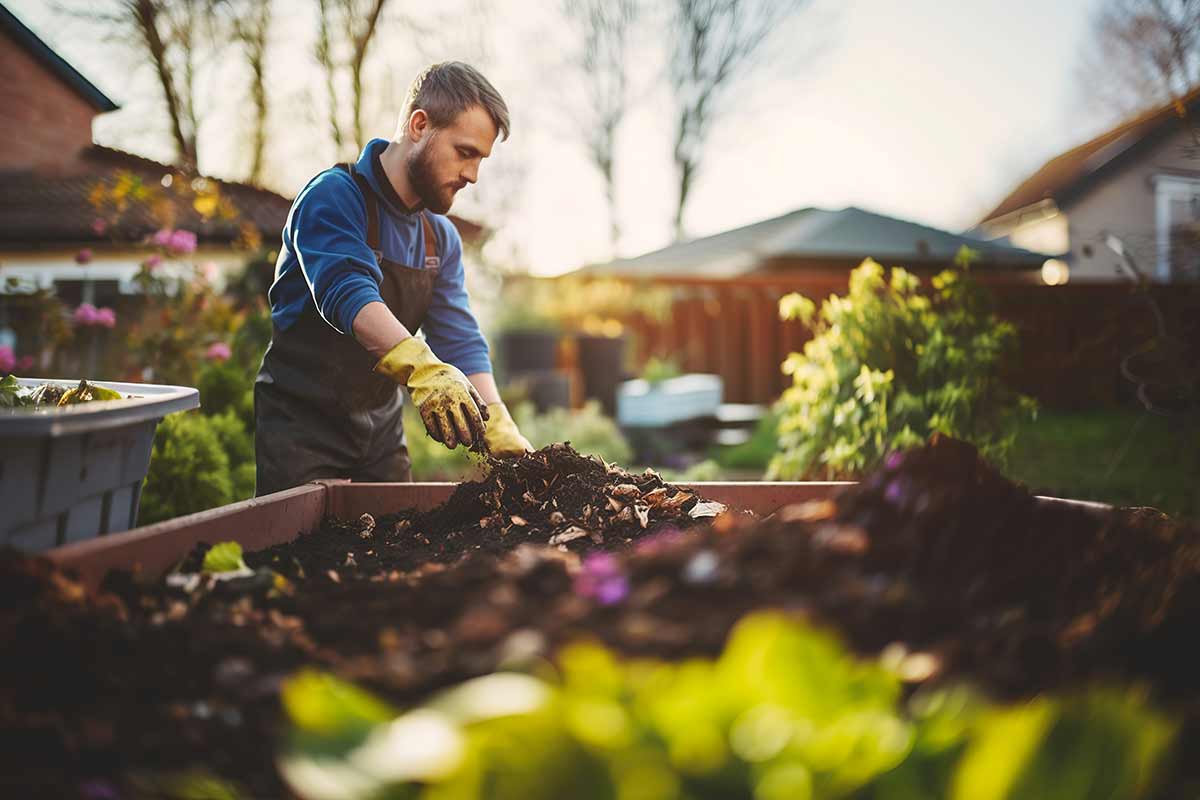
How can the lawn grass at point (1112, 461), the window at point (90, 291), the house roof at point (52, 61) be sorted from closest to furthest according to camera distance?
the lawn grass at point (1112, 461) < the window at point (90, 291) < the house roof at point (52, 61)

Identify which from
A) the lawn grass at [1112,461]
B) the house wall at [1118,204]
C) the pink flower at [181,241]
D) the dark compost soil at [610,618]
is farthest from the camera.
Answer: the house wall at [1118,204]

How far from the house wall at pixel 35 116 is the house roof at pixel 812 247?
721 centimetres

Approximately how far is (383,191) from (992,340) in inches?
99.4

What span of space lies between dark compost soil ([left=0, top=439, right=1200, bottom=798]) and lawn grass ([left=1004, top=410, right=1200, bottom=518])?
8.58ft

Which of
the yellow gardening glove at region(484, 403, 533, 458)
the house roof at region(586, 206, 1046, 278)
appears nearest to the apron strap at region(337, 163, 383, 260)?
the yellow gardening glove at region(484, 403, 533, 458)

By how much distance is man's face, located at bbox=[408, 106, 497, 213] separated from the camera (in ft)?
7.91

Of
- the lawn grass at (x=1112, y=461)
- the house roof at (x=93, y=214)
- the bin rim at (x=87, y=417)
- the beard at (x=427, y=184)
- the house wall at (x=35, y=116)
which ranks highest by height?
the house wall at (x=35, y=116)

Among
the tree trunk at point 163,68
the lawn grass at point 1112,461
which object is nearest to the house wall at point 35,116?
the tree trunk at point 163,68

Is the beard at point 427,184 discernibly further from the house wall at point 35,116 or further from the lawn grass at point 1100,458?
the house wall at point 35,116

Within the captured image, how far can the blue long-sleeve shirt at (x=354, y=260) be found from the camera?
2.16 meters

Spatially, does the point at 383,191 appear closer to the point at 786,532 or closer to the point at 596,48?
the point at 786,532

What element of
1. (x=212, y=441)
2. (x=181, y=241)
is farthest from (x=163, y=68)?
(x=212, y=441)

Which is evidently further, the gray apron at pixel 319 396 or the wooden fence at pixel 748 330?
the wooden fence at pixel 748 330

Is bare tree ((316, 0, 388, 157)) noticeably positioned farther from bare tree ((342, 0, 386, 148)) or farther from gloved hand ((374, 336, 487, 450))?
gloved hand ((374, 336, 487, 450))
